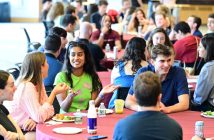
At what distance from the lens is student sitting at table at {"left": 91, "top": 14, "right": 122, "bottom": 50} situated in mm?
9328

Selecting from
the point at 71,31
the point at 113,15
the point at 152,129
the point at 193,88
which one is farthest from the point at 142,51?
the point at 113,15

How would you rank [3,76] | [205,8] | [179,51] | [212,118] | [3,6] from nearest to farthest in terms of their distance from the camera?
[3,76] < [212,118] < [179,51] < [3,6] < [205,8]

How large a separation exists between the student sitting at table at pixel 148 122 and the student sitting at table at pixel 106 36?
6210 millimetres

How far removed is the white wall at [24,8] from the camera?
1994 centimetres

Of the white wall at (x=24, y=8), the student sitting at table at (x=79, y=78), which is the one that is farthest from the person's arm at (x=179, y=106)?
the white wall at (x=24, y=8)

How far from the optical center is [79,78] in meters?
5.21

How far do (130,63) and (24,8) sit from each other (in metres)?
14.9

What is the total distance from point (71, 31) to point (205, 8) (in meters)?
12.9

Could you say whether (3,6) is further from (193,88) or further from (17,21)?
(193,88)

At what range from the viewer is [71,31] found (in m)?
9.11

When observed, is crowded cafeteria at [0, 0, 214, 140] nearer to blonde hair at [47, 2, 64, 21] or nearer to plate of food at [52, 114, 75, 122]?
plate of food at [52, 114, 75, 122]

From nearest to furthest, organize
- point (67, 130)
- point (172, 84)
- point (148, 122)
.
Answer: point (148, 122) < point (67, 130) < point (172, 84)

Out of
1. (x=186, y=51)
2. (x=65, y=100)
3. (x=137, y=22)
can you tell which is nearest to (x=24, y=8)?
(x=137, y=22)

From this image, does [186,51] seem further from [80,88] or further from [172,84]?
[172,84]
